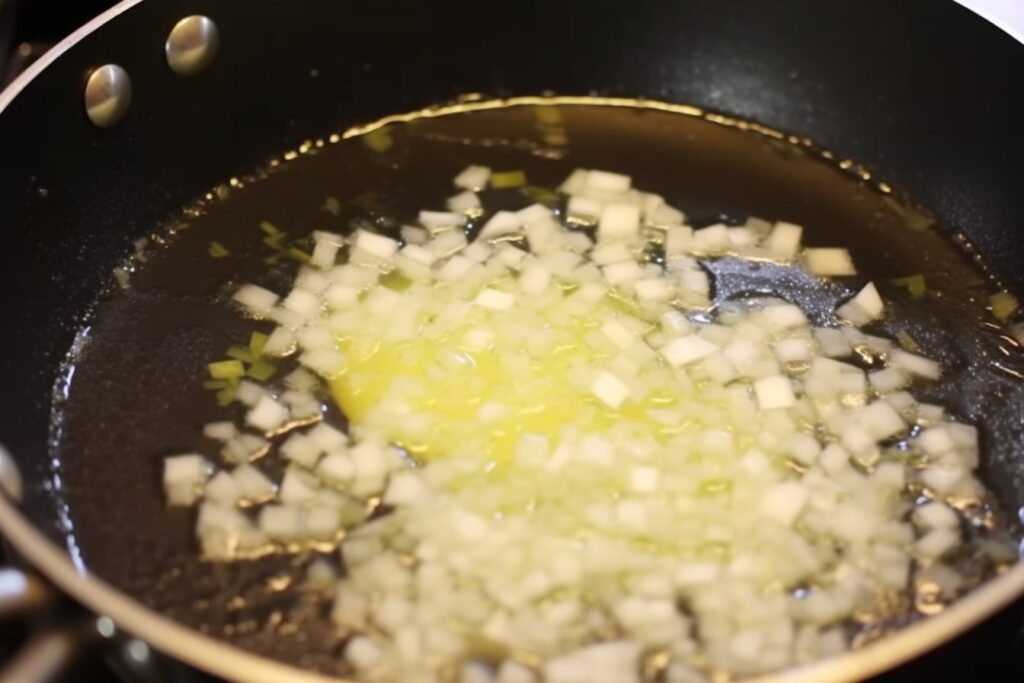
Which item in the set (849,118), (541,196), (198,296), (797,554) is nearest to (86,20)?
(198,296)

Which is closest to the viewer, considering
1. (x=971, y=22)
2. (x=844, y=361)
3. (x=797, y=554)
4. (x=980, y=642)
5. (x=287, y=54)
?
(x=980, y=642)

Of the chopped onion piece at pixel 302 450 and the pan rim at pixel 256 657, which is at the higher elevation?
the pan rim at pixel 256 657

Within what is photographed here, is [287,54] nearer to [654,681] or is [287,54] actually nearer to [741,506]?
[741,506]

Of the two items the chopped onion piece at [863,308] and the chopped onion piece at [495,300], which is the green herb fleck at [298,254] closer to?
the chopped onion piece at [495,300]

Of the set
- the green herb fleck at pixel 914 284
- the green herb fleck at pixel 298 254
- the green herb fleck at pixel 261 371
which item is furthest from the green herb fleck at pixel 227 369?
the green herb fleck at pixel 914 284

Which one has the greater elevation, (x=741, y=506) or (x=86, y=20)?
(x=86, y=20)

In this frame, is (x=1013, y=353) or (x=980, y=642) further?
(x=1013, y=353)
